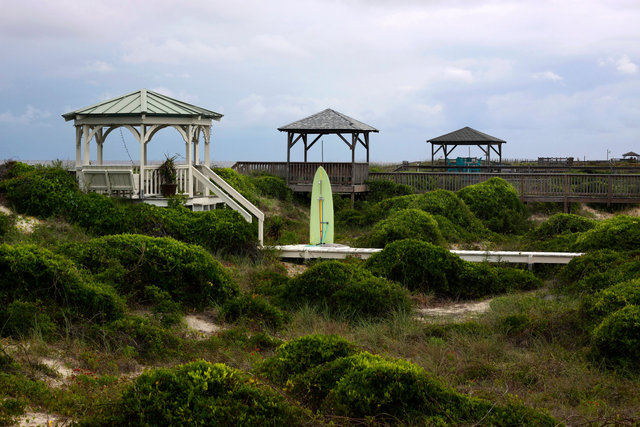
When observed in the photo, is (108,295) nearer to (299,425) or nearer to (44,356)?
(44,356)

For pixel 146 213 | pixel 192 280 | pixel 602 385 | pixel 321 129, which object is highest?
pixel 321 129

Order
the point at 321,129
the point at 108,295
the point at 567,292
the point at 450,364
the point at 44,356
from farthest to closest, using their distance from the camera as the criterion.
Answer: the point at 321,129
the point at 567,292
the point at 108,295
the point at 450,364
the point at 44,356

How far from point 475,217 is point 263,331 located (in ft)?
48.4

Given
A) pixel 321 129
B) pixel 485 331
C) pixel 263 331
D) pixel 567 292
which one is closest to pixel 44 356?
pixel 263 331

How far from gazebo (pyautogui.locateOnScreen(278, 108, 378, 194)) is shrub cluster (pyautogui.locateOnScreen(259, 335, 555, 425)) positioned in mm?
20750

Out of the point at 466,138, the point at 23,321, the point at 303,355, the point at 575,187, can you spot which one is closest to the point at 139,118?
the point at 23,321

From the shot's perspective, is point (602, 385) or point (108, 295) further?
point (108, 295)

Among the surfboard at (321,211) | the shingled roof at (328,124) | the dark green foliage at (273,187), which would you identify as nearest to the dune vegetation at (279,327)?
the surfboard at (321,211)

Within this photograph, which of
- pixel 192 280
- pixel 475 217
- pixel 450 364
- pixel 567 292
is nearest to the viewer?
pixel 450 364

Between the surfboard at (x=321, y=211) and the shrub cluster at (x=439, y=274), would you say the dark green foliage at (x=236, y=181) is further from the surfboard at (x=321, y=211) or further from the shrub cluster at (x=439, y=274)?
the shrub cluster at (x=439, y=274)

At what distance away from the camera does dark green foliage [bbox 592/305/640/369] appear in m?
8.82

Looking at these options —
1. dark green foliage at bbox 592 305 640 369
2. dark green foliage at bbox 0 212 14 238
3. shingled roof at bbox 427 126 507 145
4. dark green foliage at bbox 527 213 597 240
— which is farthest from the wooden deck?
dark green foliage at bbox 592 305 640 369

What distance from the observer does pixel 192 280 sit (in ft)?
38.5

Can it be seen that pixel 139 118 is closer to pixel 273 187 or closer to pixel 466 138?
pixel 273 187
